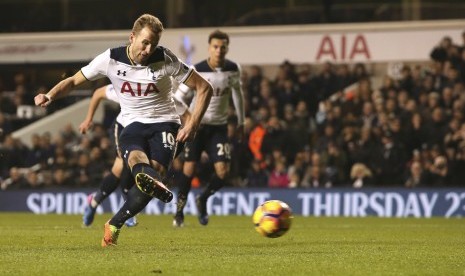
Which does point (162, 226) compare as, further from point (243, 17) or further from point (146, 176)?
point (243, 17)

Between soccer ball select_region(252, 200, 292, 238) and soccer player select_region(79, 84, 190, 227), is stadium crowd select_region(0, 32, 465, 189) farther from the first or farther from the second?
soccer ball select_region(252, 200, 292, 238)

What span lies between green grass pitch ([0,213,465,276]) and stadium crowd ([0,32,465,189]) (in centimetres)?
576

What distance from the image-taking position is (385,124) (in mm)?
21734

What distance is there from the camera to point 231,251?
10508 mm

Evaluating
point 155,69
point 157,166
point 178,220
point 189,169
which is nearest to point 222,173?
point 189,169

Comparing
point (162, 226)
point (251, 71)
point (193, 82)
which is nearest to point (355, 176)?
point (251, 71)

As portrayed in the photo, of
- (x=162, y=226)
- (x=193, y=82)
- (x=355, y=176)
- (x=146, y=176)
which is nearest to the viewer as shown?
(x=146, y=176)

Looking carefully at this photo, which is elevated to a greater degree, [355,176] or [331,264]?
[331,264]

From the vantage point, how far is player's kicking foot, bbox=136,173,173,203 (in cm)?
988

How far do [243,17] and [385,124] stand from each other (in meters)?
7.88

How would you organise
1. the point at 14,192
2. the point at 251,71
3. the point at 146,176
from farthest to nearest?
the point at 251,71
the point at 14,192
the point at 146,176

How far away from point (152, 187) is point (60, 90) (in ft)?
4.93

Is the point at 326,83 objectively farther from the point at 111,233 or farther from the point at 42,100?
the point at 42,100

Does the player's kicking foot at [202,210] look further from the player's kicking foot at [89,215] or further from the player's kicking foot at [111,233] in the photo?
the player's kicking foot at [111,233]
